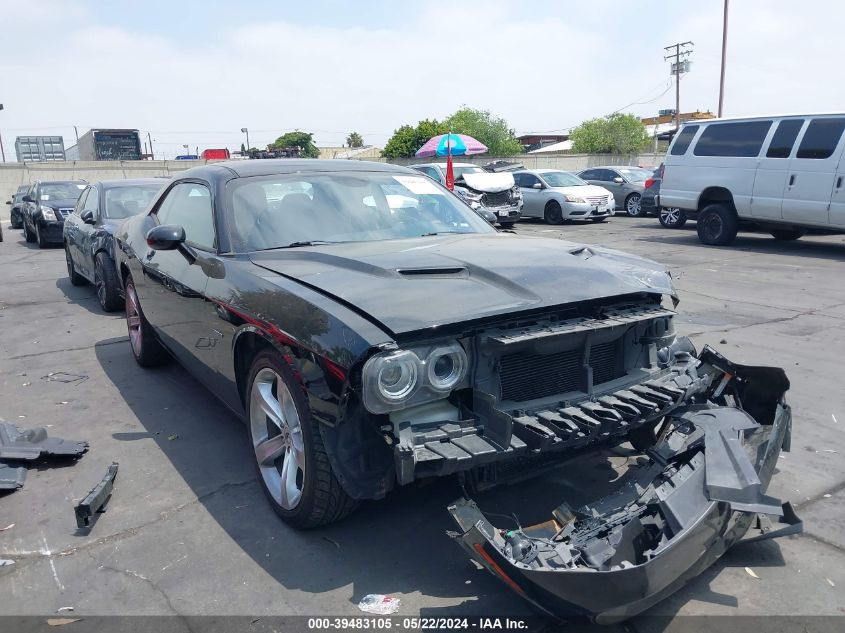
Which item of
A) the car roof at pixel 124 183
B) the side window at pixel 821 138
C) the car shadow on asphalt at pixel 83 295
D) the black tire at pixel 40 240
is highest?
the side window at pixel 821 138

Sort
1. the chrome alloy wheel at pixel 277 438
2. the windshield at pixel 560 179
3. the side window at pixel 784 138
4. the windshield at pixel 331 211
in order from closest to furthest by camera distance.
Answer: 1. the chrome alloy wheel at pixel 277 438
2. the windshield at pixel 331 211
3. the side window at pixel 784 138
4. the windshield at pixel 560 179

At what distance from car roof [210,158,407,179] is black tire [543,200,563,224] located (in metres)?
13.3

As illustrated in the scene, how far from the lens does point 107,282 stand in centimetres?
765

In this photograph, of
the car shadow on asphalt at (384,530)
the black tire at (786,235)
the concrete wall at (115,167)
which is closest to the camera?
the car shadow on asphalt at (384,530)

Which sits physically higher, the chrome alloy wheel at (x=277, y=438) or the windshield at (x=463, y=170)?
the windshield at (x=463, y=170)

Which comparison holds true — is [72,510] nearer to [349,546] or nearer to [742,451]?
[349,546]

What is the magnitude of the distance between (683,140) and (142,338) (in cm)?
1073

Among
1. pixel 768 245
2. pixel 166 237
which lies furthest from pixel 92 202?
pixel 768 245

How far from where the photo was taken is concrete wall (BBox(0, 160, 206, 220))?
3108 centimetres

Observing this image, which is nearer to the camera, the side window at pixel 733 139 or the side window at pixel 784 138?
the side window at pixel 784 138

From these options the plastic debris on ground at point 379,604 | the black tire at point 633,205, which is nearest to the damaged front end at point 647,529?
the plastic debris on ground at point 379,604

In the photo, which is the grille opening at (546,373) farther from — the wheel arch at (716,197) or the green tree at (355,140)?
the green tree at (355,140)

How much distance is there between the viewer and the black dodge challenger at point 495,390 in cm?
224

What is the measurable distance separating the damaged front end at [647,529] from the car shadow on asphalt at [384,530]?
1.20 ft
